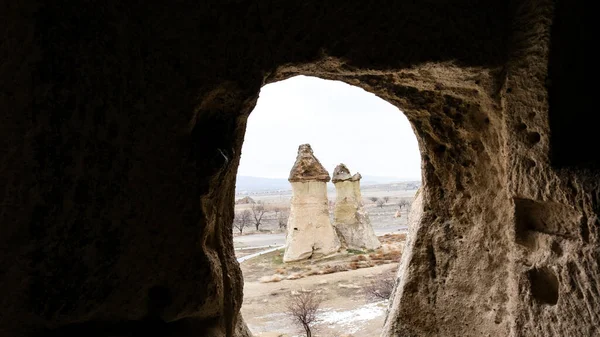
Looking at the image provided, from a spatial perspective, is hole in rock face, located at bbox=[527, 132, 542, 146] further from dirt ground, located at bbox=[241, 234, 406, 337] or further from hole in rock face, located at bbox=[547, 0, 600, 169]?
dirt ground, located at bbox=[241, 234, 406, 337]

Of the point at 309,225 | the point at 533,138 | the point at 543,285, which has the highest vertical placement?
the point at 533,138

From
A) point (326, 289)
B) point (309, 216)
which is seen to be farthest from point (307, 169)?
point (326, 289)

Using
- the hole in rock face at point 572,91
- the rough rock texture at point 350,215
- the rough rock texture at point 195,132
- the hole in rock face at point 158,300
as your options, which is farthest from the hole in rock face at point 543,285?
the rough rock texture at point 350,215

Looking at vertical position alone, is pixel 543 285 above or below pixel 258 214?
above

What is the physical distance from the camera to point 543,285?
1.51 meters

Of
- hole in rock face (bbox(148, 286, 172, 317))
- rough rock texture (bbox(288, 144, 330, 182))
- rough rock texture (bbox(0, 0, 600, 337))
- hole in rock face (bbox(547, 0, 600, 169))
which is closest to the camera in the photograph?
rough rock texture (bbox(0, 0, 600, 337))

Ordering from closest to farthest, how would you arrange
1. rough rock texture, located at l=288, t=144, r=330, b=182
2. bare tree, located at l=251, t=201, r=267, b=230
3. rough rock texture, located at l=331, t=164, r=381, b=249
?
rough rock texture, located at l=288, t=144, r=330, b=182
rough rock texture, located at l=331, t=164, r=381, b=249
bare tree, located at l=251, t=201, r=267, b=230

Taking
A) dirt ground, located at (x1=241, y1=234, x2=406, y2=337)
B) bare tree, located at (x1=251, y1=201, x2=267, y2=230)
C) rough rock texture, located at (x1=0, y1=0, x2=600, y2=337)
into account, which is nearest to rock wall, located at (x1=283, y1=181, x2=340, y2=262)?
dirt ground, located at (x1=241, y1=234, x2=406, y2=337)

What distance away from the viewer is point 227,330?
1.48 metres

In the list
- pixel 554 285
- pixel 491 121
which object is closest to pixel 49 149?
pixel 491 121

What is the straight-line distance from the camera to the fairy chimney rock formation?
9.08 metres

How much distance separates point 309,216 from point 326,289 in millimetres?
2709

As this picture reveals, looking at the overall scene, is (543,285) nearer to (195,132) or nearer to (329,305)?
(195,132)

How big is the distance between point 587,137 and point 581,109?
0.10m
